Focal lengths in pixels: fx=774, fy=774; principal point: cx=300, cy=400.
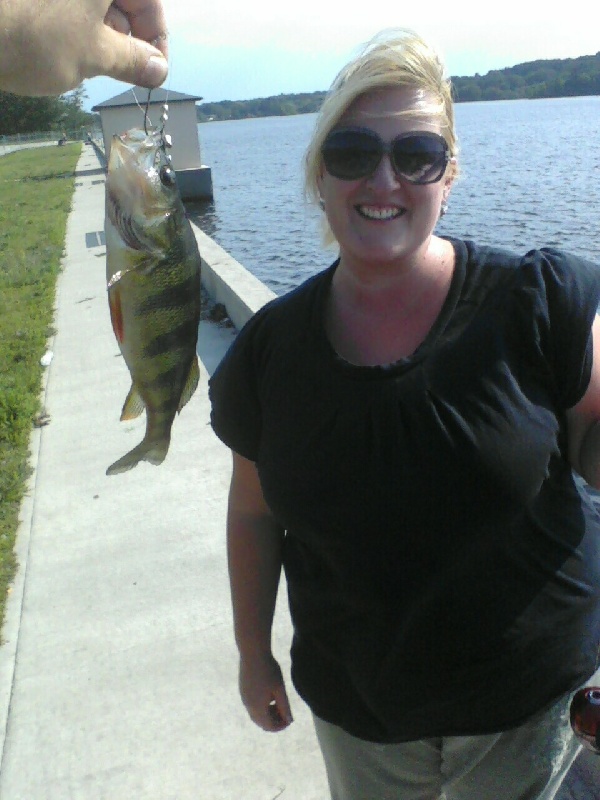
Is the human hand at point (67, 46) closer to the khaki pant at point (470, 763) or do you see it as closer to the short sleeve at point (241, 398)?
the short sleeve at point (241, 398)

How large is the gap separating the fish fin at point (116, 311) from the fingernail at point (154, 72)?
17.3 inches

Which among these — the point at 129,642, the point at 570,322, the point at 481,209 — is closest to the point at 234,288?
the point at 129,642

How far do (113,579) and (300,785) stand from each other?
4.88ft

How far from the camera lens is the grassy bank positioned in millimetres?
4516

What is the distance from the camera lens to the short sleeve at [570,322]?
1552 millimetres

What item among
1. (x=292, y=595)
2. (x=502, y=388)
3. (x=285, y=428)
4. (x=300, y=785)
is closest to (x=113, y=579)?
(x=300, y=785)

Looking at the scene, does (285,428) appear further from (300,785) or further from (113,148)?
(300,785)

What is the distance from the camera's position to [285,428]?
1707 mm

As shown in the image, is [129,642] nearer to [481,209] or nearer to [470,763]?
[470,763]

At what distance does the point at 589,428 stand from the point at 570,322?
9.6 inches

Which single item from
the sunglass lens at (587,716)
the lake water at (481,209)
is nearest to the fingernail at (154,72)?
the sunglass lens at (587,716)

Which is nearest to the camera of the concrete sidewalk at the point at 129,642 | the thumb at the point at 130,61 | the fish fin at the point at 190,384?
the thumb at the point at 130,61

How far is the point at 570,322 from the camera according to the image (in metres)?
1.55

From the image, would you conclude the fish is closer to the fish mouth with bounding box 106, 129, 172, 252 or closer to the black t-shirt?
the fish mouth with bounding box 106, 129, 172, 252
